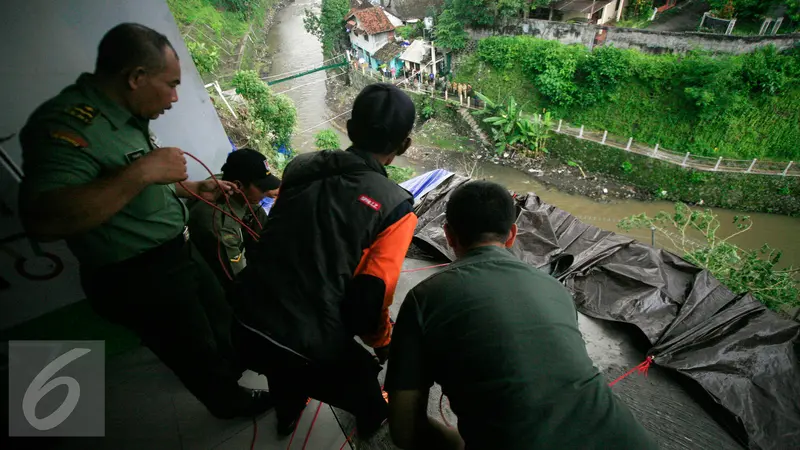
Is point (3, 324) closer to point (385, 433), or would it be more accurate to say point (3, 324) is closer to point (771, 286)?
point (385, 433)

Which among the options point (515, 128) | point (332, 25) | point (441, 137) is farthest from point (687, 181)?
point (332, 25)

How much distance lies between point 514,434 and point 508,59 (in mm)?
14478

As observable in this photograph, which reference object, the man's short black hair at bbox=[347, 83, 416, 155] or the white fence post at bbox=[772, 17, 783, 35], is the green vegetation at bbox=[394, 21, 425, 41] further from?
the man's short black hair at bbox=[347, 83, 416, 155]

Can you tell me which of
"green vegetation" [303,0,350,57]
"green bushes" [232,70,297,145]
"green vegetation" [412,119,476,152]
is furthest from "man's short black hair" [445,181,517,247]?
"green vegetation" [303,0,350,57]

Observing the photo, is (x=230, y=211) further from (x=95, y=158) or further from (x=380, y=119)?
(x=380, y=119)

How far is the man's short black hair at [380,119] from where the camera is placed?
144 cm

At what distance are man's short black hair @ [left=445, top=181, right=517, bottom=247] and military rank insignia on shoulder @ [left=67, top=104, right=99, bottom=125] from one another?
4.74ft

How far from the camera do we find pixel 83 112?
1370 mm

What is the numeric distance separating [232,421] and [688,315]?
3.33 m

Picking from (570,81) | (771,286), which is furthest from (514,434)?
(570,81)

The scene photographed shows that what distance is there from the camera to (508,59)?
13.4m

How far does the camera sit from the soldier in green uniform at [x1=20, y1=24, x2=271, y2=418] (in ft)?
4.04

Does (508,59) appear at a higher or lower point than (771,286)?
higher

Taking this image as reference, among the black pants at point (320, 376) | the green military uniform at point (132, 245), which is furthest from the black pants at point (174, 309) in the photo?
the black pants at point (320, 376)
